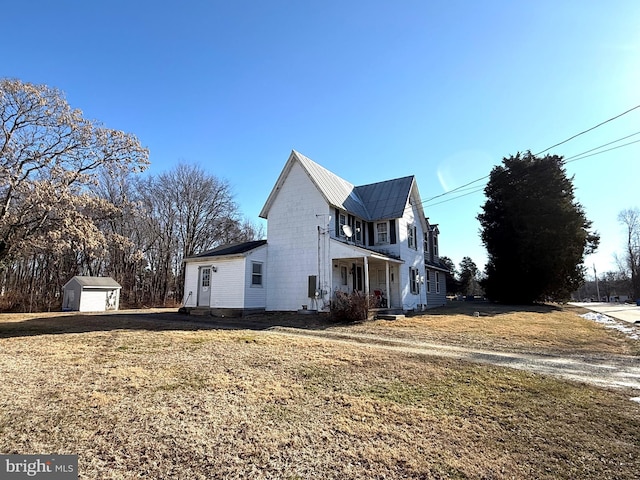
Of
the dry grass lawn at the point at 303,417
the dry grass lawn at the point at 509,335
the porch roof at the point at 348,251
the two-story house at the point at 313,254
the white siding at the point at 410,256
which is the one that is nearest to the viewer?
the dry grass lawn at the point at 303,417

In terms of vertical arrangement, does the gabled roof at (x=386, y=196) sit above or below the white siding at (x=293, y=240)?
above

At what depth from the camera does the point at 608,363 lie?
9016 millimetres

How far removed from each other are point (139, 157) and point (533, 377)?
64.5 ft

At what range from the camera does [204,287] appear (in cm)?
1966

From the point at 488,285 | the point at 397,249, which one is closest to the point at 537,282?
the point at 488,285

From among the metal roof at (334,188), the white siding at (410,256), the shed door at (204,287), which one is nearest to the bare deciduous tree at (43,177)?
the shed door at (204,287)

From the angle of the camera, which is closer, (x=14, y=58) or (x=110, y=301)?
(x=14, y=58)

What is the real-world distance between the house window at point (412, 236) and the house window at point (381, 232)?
191cm

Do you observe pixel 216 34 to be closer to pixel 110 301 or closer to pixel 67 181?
pixel 67 181

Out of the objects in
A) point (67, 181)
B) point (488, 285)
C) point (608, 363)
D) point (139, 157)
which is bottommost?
point (608, 363)

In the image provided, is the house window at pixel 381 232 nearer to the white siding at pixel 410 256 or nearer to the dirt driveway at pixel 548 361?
the white siding at pixel 410 256

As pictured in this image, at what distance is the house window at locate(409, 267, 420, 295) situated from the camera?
76.0 feet

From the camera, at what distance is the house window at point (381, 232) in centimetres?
2254

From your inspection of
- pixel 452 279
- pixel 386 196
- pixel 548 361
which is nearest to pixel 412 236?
pixel 386 196
